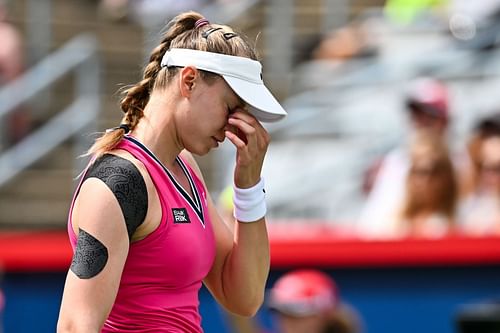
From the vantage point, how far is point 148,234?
11.1ft

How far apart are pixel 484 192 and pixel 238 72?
12.3ft

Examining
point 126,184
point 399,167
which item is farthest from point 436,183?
point 126,184

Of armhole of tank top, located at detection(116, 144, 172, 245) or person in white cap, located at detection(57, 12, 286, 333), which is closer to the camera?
person in white cap, located at detection(57, 12, 286, 333)

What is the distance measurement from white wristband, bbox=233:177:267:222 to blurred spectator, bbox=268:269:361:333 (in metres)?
2.25

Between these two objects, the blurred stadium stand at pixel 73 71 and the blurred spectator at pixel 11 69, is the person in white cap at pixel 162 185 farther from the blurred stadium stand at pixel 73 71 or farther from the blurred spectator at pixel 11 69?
the blurred spectator at pixel 11 69

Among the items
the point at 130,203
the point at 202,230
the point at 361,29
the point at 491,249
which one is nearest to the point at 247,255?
the point at 202,230

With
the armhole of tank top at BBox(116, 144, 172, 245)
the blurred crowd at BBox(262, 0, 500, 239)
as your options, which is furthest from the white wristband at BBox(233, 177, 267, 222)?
the blurred crowd at BBox(262, 0, 500, 239)

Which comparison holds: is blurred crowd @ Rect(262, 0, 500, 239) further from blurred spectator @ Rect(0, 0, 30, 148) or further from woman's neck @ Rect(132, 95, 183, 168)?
woman's neck @ Rect(132, 95, 183, 168)

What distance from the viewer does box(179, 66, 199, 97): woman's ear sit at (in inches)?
135

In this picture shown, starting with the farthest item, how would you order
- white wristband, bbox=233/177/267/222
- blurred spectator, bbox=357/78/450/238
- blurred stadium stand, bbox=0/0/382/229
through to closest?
blurred stadium stand, bbox=0/0/382/229 → blurred spectator, bbox=357/78/450/238 → white wristband, bbox=233/177/267/222

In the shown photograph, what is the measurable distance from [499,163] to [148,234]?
3878 mm

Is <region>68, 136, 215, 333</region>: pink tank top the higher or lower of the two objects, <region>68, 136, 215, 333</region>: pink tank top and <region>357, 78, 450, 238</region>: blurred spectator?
the lower

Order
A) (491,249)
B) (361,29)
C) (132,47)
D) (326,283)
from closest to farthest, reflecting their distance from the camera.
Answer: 1. (326,283)
2. (491,249)
3. (361,29)
4. (132,47)

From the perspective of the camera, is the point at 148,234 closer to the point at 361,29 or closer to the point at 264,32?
the point at 361,29
